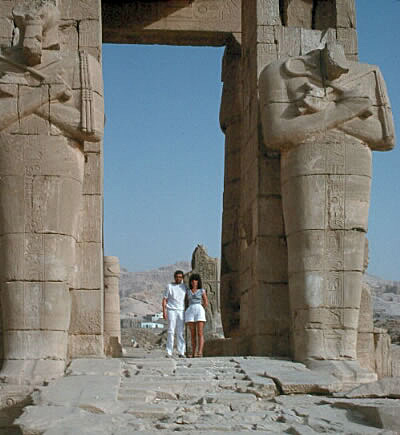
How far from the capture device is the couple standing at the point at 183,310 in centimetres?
1166

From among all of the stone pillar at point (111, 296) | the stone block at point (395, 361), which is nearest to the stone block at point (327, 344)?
the stone block at point (395, 361)

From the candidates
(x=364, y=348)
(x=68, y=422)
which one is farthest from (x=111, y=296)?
(x=68, y=422)

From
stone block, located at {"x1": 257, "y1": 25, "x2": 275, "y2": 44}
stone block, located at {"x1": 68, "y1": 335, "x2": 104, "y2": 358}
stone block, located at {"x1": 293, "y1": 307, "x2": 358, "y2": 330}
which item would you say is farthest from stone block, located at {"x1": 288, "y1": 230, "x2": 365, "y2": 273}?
stone block, located at {"x1": 257, "y1": 25, "x2": 275, "y2": 44}

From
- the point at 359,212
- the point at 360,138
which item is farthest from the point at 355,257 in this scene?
the point at 360,138

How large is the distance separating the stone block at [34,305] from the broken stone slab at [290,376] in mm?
1962

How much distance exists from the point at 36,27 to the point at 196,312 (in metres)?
4.62

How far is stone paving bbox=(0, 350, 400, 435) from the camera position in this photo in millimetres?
6602

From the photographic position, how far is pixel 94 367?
8.45 metres

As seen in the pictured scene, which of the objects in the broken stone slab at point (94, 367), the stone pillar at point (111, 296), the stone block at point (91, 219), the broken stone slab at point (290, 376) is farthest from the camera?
the stone pillar at point (111, 296)

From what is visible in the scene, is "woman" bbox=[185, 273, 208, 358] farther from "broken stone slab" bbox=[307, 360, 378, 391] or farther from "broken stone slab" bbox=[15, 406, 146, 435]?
"broken stone slab" bbox=[15, 406, 146, 435]

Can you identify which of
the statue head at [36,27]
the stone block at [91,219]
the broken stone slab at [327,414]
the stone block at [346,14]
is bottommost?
the broken stone slab at [327,414]

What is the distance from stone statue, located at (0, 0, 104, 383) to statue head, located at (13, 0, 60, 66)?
0.01 meters

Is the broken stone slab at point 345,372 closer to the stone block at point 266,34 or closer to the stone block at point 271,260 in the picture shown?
the stone block at point 271,260

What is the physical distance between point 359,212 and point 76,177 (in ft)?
10.1
